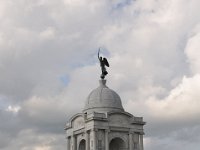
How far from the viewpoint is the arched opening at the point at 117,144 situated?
66.3 metres

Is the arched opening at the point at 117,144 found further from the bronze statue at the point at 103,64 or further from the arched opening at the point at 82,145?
the bronze statue at the point at 103,64

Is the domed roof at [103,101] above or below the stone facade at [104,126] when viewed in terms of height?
above

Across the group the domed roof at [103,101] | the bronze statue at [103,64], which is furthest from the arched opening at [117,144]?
the bronze statue at [103,64]

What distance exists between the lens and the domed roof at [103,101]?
66.8 meters

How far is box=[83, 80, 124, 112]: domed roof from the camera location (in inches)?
2630

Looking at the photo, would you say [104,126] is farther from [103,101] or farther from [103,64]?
[103,64]

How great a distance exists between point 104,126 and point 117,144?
455 centimetres

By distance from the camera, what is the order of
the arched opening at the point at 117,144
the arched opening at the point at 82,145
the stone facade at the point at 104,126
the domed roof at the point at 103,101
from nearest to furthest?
the stone facade at the point at 104,126 → the arched opening at the point at 117,144 → the domed roof at the point at 103,101 → the arched opening at the point at 82,145

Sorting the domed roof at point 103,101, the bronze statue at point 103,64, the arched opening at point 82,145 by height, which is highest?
the bronze statue at point 103,64

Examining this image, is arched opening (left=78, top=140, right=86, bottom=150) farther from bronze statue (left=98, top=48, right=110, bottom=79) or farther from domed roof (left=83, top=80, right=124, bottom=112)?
bronze statue (left=98, top=48, right=110, bottom=79)

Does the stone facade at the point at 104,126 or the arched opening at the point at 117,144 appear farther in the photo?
the arched opening at the point at 117,144

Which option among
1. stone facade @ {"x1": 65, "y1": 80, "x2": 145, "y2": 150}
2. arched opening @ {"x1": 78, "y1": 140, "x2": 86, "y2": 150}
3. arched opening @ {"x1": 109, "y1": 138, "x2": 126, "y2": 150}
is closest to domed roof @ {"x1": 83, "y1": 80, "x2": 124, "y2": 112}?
stone facade @ {"x1": 65, "y1": 80, "x2": 145, "y2": 150}

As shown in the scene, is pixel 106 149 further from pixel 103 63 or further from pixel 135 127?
pixel 103 63

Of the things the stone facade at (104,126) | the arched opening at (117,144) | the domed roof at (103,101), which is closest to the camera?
the stone facade at (104,126)
